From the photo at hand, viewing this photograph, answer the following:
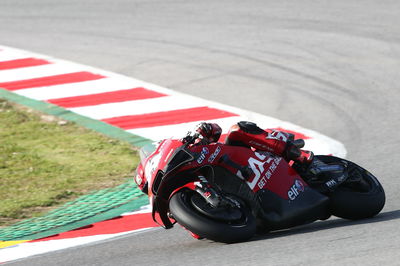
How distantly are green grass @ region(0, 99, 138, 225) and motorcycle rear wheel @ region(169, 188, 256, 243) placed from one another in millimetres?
2177

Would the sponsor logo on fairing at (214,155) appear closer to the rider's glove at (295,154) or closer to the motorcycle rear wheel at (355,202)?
the rider's glove at (295,154)

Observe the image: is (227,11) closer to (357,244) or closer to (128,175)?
(128,175)

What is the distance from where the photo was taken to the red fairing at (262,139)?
5.93 meters

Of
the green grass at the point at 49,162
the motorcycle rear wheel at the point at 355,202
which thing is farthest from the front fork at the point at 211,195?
the green grass at the point at 49,162

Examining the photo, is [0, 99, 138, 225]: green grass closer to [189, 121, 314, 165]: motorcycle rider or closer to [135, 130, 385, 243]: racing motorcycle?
[135, 130, 385, 243]: racing motorcycle

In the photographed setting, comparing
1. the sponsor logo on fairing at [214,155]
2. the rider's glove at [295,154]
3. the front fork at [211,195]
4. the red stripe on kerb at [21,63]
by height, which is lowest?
the red stripe on kerb at [21,63]

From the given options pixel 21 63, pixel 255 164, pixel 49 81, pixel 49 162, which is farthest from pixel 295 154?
pixel 21 63

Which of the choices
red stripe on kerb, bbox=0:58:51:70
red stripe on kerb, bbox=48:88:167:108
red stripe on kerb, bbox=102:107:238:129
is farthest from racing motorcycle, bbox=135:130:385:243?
red stripe on kerb, bbox=0:58:51:70

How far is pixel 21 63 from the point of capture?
1290cm

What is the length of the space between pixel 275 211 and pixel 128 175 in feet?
9.06

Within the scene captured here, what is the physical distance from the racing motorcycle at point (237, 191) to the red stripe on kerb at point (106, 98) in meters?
4.91

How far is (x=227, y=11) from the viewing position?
1577 cm

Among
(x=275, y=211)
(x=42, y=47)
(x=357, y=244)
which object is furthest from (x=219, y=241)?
(x=42, y=47)

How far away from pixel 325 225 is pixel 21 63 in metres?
7.98
